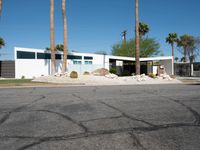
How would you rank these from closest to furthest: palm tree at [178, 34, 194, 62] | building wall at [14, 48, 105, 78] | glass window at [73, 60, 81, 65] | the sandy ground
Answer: the sandy ground < building wall at [14, 48, 105, 78] < glass window at [73, 60, 81, 65] < palm tree at [178, 34, 194, 62]

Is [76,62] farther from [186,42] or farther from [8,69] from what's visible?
[186,42]

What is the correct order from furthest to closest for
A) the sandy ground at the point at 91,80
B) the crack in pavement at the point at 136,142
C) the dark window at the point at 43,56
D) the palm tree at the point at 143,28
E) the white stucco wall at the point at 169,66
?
the palm tree at the point at 143,28
the white stucco wall at the point at 169,66
the dark window at the point at 43,56
the sandy ground at the point at 91,80
the crack in pavement at the point at 136,142

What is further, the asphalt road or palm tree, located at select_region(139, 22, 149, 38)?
palm tree, located at select_region(139, 22, 149, 38)

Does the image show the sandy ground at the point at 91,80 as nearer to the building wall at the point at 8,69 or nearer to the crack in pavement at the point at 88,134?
the building wall at the point at 8,69

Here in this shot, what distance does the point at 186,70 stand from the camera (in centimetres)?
5234

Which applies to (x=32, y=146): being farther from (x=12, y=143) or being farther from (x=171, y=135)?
(x=171, y=135)

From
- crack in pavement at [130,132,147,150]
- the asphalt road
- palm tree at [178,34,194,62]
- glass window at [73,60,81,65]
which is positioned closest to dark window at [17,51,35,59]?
glass window at [73,60,81,65]

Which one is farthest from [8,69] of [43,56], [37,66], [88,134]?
[88,134]

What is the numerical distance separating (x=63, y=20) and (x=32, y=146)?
89.5 feet

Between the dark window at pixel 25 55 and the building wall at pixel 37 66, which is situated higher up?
the dark window at pixel 25 55

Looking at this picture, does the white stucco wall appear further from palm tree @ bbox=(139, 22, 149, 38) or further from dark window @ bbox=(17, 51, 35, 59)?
dark window @ bbox=(17, 51, 35, 59)

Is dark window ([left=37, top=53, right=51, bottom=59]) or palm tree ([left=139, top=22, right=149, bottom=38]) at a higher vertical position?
palm tree ([left=139, top=22, right=149, bottom=38])

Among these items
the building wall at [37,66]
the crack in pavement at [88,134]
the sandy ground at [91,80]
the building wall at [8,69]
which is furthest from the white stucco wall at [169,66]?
the crack in pavement at [88,134]

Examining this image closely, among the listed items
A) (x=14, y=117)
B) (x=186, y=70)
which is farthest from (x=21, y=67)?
(x=186, y=70)
